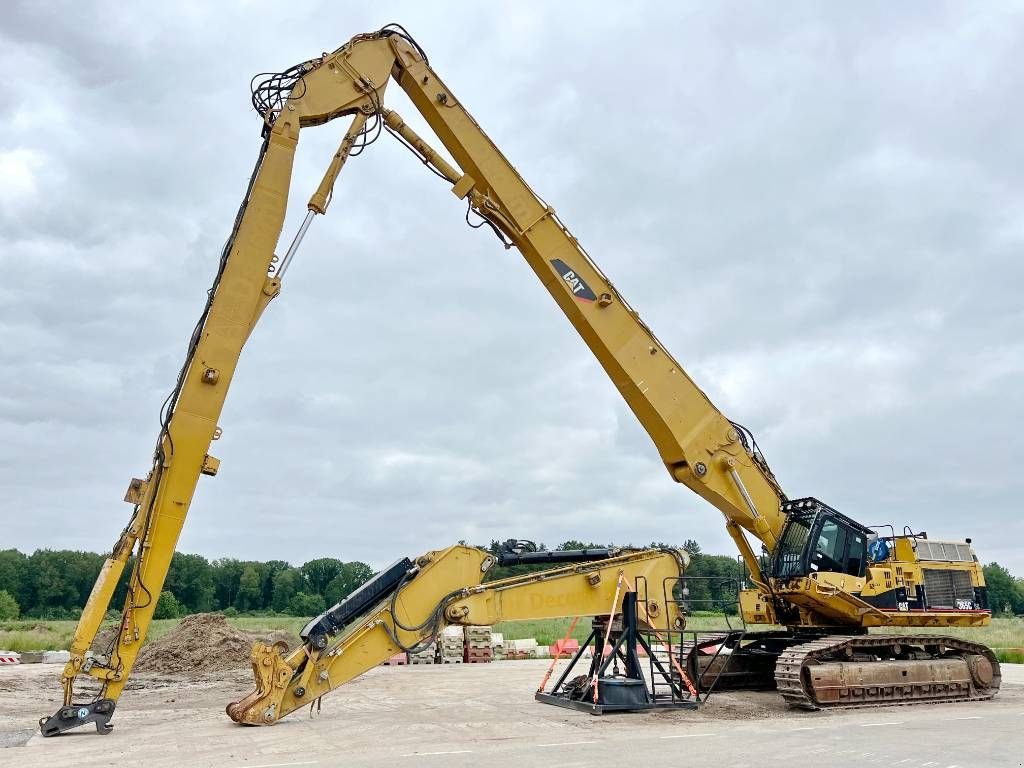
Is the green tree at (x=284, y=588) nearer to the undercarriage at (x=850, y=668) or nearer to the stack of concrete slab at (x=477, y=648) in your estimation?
the stack of concrete slab at (x=477, y=648)

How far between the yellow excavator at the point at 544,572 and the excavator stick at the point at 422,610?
25mm

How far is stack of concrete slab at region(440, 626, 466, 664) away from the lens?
25.3 metres

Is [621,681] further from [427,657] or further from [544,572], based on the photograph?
[427,657]

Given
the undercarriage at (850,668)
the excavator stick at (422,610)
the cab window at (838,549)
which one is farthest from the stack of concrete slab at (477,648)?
the cab window at (838,549)

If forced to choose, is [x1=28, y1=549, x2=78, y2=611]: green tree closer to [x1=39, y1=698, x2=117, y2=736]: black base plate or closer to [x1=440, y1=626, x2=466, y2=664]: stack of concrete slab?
[x1=440, y1=626, x2=466, y2=664]: stack of concrete slab

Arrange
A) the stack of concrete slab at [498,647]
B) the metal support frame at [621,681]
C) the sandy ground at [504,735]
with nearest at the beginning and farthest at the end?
the sandy ground at [504,735] → the metal support frame at [621,681] → the stack of concrete slab at [498,647]

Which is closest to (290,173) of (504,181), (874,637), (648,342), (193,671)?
(504,181)

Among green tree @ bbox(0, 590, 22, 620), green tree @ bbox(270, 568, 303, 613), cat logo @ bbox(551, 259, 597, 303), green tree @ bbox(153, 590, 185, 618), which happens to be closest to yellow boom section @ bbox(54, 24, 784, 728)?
cat logo @ bbox(551, 259, 597, 303)

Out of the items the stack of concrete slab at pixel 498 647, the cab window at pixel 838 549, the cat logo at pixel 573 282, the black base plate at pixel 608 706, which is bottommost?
the black base plate at pixel 608 706

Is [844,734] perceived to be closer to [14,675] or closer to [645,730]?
[645,730]

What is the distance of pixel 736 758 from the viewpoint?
30.0ft

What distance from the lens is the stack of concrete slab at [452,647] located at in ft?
83.1

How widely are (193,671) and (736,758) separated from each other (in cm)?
1675

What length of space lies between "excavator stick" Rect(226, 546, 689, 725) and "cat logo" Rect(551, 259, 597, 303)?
421 cm
